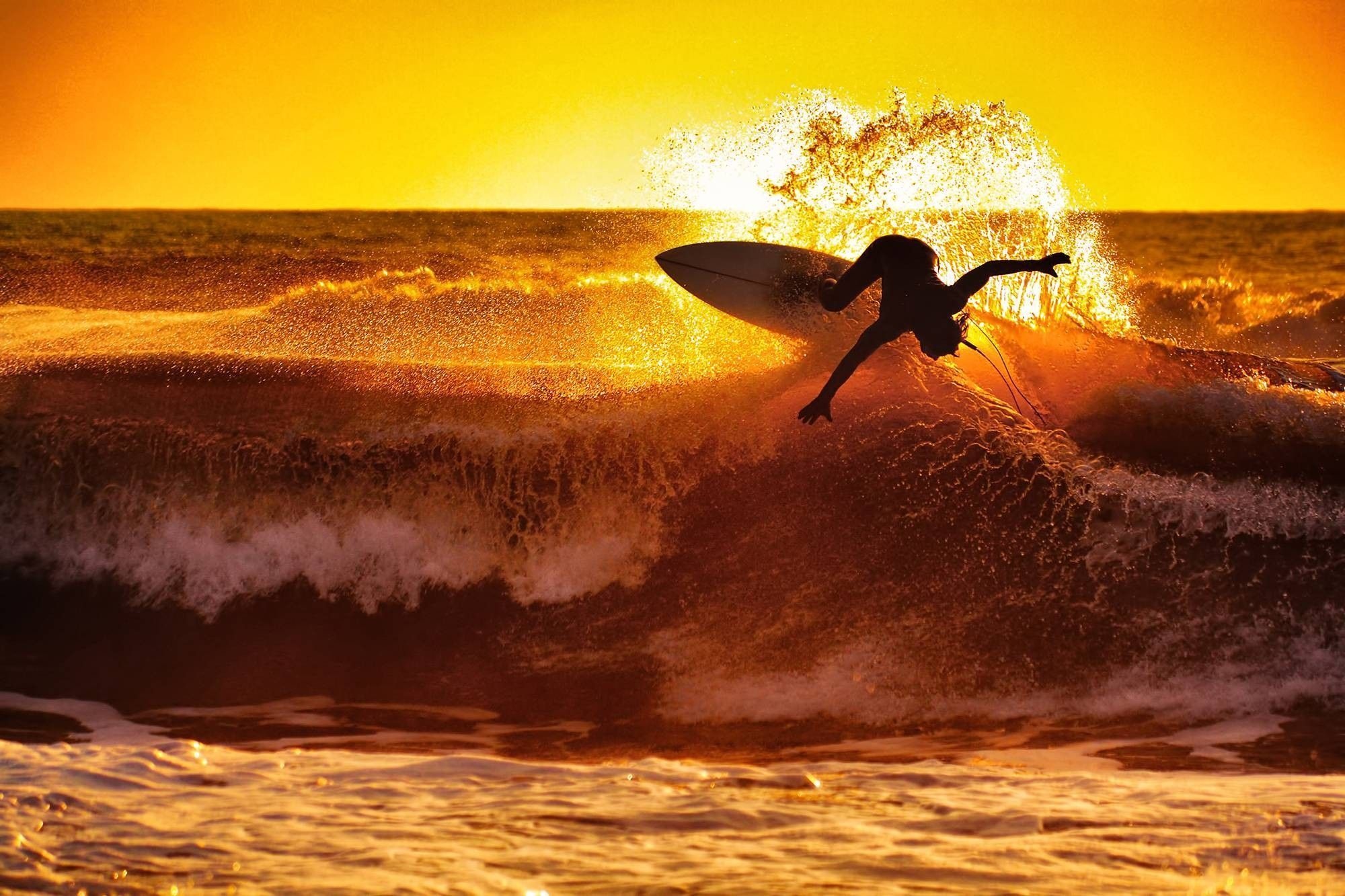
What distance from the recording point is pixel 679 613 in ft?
24.0

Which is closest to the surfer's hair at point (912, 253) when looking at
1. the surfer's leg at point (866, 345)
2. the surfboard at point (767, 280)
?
the surfer's leg at point (866, 345)

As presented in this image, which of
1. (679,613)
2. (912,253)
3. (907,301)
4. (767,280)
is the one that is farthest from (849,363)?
(767,280)

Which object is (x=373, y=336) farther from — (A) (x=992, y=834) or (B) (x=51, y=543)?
(A) (x=992, y=834)

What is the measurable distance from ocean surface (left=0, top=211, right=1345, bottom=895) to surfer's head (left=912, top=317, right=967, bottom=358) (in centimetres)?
90

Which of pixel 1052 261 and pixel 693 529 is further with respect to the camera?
pixel 693 529

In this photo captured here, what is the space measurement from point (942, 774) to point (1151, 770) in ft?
3.14

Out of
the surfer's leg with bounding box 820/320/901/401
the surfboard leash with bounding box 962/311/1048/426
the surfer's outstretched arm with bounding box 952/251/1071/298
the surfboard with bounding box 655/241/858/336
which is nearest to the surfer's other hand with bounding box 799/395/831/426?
the surfer's leg with bounding box 820/320/901/401

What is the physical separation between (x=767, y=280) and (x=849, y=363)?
1.92 metres

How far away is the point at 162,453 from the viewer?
27.5 ft

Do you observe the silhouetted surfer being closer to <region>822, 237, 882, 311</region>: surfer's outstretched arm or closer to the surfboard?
<region>822, 237, 882, 311</region>: surfer's outstretched arm

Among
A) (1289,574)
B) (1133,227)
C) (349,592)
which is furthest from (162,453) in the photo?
(1133,227)

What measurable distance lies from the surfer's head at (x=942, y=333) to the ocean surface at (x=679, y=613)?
896 mm

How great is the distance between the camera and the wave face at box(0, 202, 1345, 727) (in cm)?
687

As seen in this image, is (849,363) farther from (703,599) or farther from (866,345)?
(703,599)
